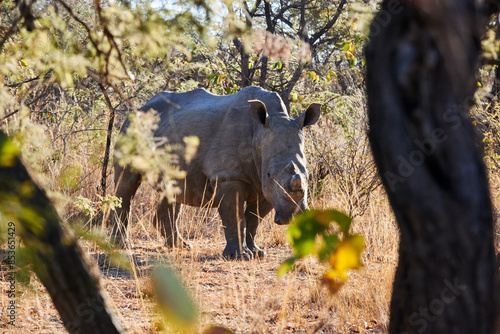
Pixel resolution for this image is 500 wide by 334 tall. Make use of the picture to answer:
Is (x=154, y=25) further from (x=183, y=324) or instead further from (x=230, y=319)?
(x=230, y=319)

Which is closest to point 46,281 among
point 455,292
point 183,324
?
point 183,324

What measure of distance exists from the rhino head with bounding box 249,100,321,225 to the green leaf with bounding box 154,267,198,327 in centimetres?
472

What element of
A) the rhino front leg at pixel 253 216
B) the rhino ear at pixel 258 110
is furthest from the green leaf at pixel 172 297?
the rhino front leg at pixel 253 216

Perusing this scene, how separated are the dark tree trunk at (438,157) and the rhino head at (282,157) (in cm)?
431

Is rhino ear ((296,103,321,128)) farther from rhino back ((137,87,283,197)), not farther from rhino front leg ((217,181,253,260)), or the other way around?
rhino front leg ((217,181,253,260))

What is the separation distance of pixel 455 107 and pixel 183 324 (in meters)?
0.82

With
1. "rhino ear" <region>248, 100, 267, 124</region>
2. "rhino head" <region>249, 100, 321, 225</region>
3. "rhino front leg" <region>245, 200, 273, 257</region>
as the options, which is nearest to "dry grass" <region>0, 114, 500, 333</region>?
"rhino head" <region>249, 100, 321, 225</region>

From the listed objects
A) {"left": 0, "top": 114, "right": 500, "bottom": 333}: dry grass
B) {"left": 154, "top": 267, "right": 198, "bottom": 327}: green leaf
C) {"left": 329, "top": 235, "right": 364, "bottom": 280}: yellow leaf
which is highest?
{"left": 329, "top": 235, "right": 364, "bottom": 280}: yellow leaf

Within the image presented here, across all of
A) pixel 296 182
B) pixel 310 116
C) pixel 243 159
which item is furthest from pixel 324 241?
pixel 310 116

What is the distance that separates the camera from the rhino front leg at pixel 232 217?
21.9ft

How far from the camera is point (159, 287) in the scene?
1.09 meters

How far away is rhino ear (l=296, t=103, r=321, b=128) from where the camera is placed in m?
6.88

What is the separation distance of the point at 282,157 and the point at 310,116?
82 cm

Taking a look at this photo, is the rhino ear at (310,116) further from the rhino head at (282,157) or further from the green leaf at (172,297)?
the green leaf at (172,297)
